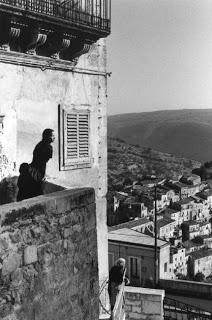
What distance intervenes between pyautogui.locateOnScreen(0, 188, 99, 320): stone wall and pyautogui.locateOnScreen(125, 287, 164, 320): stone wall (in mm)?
5171

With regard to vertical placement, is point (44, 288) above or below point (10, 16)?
below

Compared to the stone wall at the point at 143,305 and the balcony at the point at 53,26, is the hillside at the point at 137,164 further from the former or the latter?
the balcony at the point at 53,26

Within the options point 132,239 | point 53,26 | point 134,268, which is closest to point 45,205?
point 53,26

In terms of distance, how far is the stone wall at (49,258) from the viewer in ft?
11.6

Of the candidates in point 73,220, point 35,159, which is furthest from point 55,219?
point 35,159

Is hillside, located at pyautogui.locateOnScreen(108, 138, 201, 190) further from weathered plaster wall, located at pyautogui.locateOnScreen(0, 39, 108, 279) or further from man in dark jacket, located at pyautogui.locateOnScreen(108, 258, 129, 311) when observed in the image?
man in dark jacket, located at pyautogui.locateOnScreen(108, 258, 129, 311)

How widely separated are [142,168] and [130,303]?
125578 mm

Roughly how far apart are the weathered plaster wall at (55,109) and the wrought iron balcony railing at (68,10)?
629 mm

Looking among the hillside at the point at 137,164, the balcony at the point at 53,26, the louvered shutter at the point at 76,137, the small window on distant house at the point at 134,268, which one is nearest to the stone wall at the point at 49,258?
the balcony at the point at 53,26

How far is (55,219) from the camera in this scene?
13.6 ft

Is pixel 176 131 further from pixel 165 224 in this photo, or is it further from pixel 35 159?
pixel 35 159

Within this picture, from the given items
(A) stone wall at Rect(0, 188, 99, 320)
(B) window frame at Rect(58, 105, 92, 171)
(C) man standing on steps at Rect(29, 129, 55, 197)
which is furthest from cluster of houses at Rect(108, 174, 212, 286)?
(A) stone wall at Rect(0, 188, 99, 320)

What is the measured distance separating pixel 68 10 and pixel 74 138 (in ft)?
7.89

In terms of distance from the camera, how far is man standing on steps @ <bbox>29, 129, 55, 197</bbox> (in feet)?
19.7
